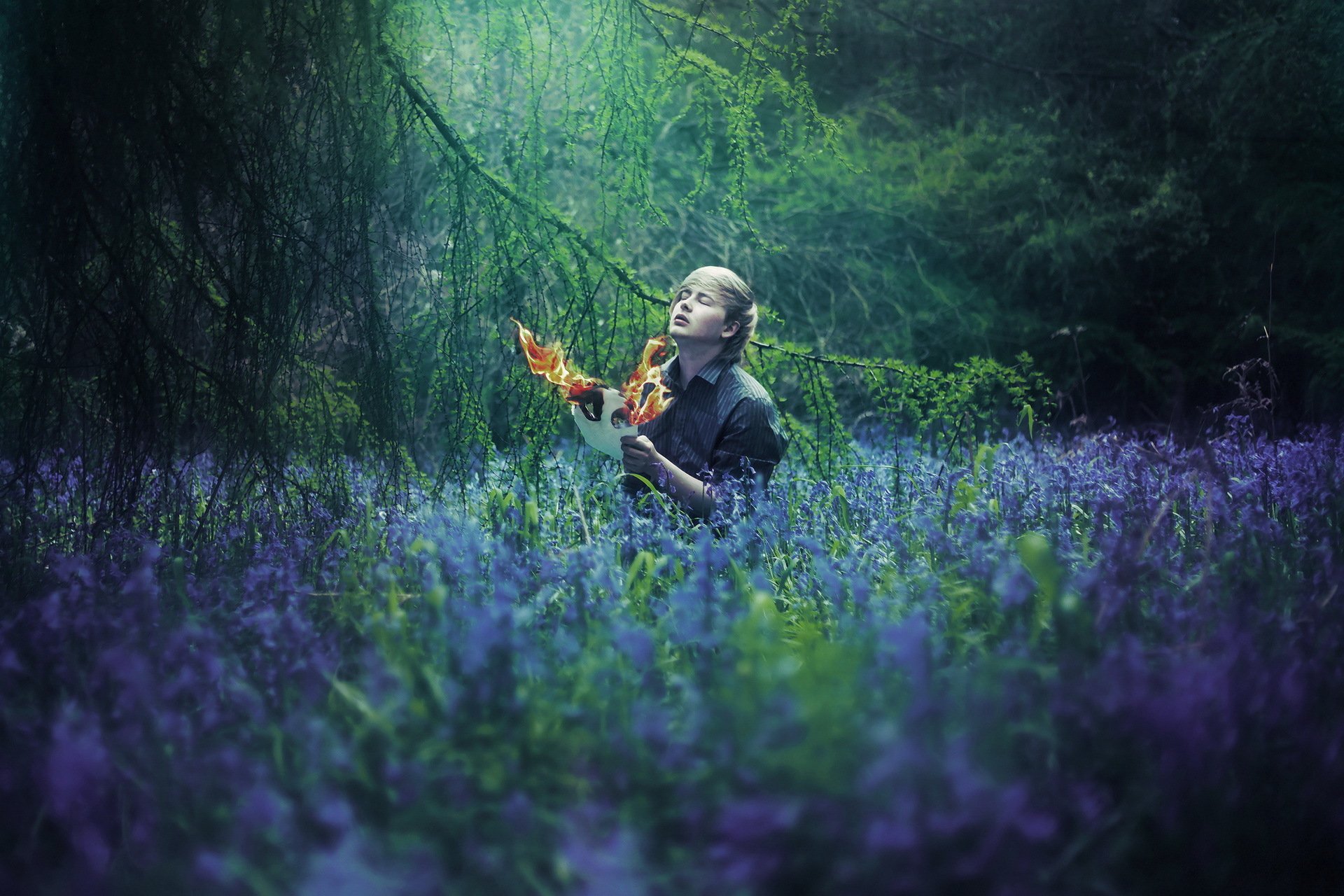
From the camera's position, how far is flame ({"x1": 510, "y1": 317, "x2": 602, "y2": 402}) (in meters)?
2.90

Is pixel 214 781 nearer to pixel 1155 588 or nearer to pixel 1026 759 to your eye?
pixel 1026 759

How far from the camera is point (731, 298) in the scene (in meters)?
3.70

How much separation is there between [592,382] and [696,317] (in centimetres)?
75

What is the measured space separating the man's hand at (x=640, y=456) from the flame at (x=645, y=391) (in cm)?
7

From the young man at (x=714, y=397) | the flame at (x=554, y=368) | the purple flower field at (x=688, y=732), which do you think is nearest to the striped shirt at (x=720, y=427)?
the young man at (x=714, y=397)

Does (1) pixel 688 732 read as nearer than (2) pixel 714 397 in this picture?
Yes

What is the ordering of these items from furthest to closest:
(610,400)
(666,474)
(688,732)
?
(666,474) < (610,400) < (688,732)

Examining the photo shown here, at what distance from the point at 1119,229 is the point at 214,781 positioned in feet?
24.4

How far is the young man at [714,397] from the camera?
3584mm

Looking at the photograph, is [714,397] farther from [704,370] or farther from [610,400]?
[610,400]

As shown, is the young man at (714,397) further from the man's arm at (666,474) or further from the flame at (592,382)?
the flame at (592,382)

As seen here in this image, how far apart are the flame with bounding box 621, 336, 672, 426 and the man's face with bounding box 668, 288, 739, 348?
0.48m

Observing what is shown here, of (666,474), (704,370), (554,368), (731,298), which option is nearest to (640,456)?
(666,474)

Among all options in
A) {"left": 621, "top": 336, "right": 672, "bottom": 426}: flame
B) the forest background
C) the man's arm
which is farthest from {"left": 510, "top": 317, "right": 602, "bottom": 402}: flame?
the forest background
